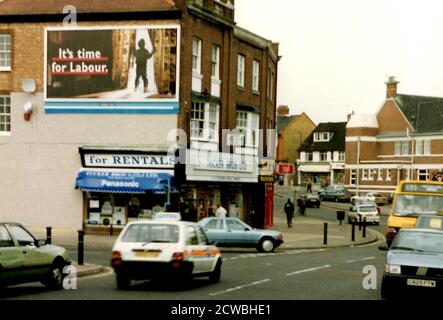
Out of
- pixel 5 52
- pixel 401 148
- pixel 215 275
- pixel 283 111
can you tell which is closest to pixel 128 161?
pixel 5 52

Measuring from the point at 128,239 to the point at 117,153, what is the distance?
20136mm

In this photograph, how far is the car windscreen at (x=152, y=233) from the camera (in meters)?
16.0

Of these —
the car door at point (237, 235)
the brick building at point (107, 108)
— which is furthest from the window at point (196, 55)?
the car door at point (237, 235)

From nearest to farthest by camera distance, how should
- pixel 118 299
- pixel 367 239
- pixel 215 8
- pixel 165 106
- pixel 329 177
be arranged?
pixel 118 299 → pixel 165 106 → pixel 215 8 → pixel 367 239 → pixel 329 177

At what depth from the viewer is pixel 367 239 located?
133ft

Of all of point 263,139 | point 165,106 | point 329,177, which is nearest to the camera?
point 165,106

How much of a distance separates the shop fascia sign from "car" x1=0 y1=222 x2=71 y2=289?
1878cm

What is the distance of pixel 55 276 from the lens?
16156 mm

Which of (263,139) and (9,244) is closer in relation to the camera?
(9,244)

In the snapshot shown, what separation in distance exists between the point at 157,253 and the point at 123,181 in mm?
20044

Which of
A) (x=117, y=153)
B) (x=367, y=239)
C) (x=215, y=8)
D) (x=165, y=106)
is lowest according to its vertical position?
(x=367, y=239)

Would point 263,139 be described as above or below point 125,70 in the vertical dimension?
below

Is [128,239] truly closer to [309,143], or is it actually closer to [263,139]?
[263,139]

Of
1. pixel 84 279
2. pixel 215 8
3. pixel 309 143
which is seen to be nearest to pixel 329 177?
pixel 309 143
